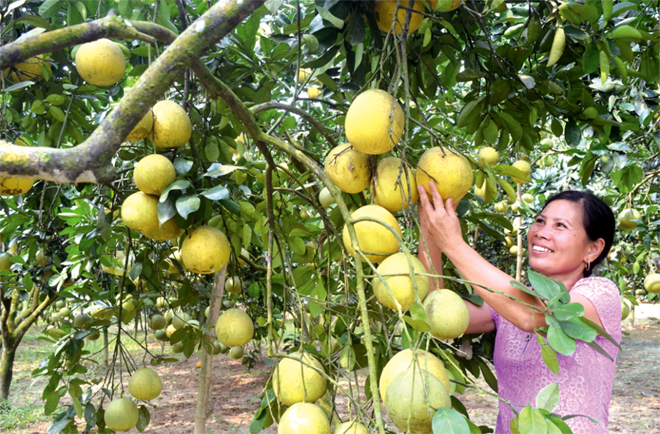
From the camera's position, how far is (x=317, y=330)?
1.61m

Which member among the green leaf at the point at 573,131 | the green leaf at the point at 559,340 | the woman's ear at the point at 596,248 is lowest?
the green leaf at the point at 559,340

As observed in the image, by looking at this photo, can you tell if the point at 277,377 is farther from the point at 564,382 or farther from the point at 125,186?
the point at 125,186

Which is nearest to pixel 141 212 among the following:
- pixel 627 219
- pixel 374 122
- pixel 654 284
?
pixel 374 122

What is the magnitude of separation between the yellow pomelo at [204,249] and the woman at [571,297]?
23.0 inches

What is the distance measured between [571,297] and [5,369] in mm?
6534

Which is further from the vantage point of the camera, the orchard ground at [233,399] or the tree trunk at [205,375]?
the orchard ground at [233,399]

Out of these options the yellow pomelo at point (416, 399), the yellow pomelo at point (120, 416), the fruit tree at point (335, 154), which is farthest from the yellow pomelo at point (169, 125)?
the yellow pomelo at point (120, 416)

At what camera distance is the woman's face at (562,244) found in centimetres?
177

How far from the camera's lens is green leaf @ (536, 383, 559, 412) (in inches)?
27.7

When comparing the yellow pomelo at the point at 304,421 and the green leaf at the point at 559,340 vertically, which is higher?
the green leaf at the point at 559,340

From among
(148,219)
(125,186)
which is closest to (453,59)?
(148,219)

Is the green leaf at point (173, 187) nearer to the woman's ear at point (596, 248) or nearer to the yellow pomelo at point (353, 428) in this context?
the yellow pomelo at point (353, 428)

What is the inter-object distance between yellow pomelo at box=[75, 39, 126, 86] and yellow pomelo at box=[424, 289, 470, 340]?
1.27 metres

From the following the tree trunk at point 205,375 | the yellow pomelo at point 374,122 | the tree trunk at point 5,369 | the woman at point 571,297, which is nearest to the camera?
the yellow pomelo at point 374,122
